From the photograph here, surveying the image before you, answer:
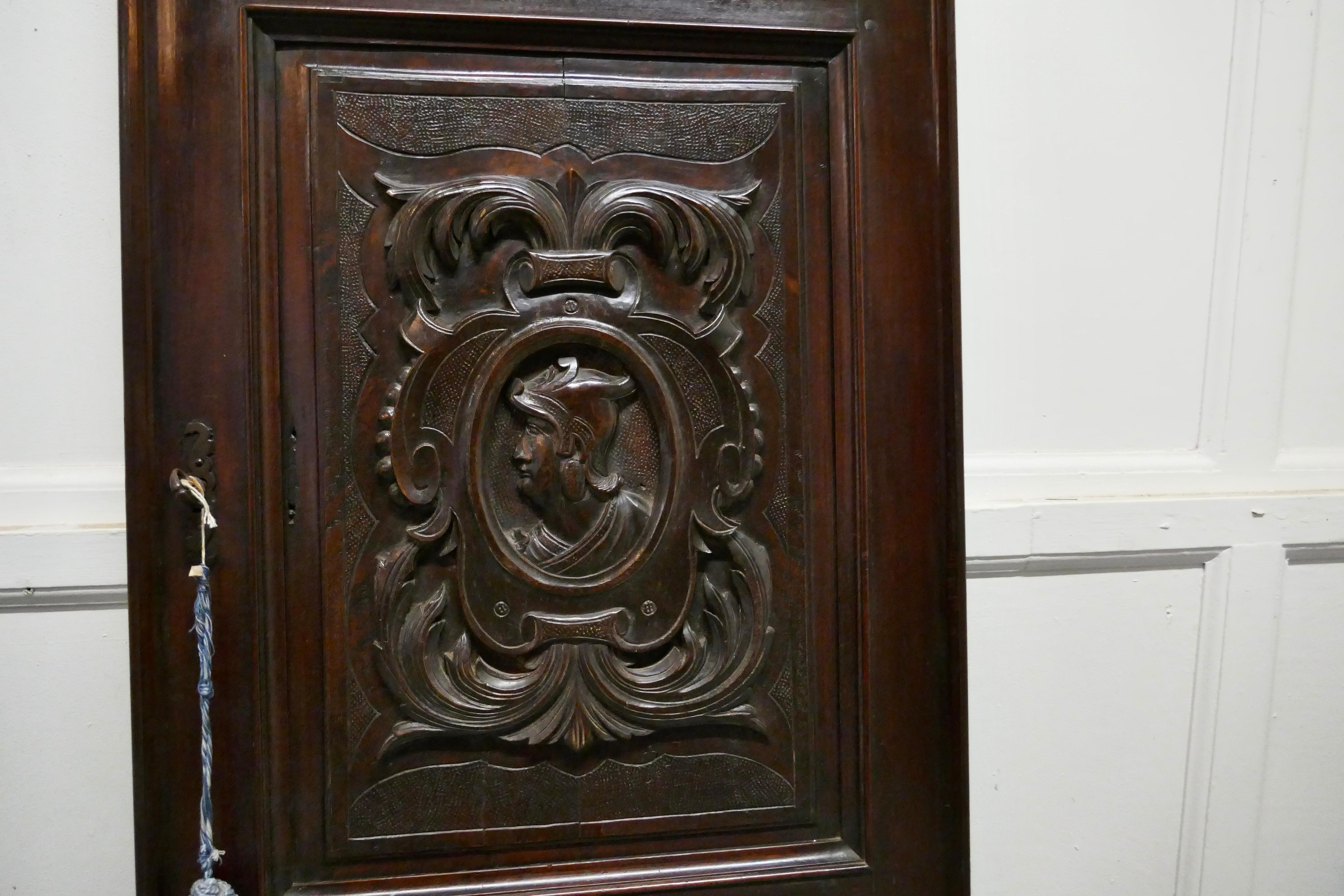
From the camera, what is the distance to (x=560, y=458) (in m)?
0.92

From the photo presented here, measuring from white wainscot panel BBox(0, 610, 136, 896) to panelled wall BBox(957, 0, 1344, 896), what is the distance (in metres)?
0.89

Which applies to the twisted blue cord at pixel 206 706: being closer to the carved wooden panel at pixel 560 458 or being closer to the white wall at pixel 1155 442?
the carved wooden panel at pixel 560 458

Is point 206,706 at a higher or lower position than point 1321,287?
lower

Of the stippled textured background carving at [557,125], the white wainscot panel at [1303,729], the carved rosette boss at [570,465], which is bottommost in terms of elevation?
the white wainscot panel at [1303,729]

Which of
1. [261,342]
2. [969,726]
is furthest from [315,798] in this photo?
[969,726]

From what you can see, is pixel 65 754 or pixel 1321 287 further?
pixel 1321 287

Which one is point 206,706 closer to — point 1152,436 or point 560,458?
point 560,458

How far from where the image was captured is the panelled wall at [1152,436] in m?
0.98

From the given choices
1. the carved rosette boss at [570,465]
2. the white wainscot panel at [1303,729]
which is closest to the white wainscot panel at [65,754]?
the carved rosette boss at [570,465]

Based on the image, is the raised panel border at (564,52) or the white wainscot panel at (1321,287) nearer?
the raised panel border at (564,52)

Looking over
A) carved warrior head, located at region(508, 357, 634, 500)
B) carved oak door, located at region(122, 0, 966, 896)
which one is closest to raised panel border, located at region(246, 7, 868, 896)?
carved oak door, located at region(122, 0, 966, 896)

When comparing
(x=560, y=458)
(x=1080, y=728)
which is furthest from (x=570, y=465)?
(x=1080, y=728)

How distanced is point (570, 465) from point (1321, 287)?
890mm

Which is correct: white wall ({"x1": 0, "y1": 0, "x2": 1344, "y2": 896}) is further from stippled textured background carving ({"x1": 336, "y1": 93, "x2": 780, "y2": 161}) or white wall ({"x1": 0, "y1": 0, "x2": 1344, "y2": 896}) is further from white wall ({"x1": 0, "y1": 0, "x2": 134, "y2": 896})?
white wall ({"x1": 0, "y1": 0, "x2": 134, "y2": 896})
